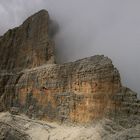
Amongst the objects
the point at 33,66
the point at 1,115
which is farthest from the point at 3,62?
the point at 1,115

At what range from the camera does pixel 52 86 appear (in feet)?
190

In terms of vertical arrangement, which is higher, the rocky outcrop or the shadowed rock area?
the shadowed rock area

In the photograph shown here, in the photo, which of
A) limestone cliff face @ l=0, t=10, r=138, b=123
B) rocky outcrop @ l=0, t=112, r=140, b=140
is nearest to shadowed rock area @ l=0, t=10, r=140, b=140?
limestone cliff face @ l=0, t=10, r=138, b=123

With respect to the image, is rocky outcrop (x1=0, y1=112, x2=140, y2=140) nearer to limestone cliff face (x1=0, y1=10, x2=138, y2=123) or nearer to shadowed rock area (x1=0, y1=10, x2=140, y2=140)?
shadowed rock area (x1=0, y1=10, x2=140, y2=140)

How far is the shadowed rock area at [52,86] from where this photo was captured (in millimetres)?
47188

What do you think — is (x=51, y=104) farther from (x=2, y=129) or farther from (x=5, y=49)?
(x=5, y=49)

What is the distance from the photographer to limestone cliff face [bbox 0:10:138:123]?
48.6 metres

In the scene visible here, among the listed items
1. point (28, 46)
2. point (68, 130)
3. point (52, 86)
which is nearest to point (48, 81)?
point (52, 86)

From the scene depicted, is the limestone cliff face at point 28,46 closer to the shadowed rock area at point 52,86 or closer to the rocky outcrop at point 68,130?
the shadowed rock area at point 52,86

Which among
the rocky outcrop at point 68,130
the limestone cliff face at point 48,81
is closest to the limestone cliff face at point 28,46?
the limestone cliff face at point 48,81

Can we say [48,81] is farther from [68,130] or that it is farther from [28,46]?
[28,46]

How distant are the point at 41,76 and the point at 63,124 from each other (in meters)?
10.2

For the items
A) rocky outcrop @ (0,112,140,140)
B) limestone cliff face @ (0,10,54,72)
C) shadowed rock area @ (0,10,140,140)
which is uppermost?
limestone cliff face @ (0,10,54,72)

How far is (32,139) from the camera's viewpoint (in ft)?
172
